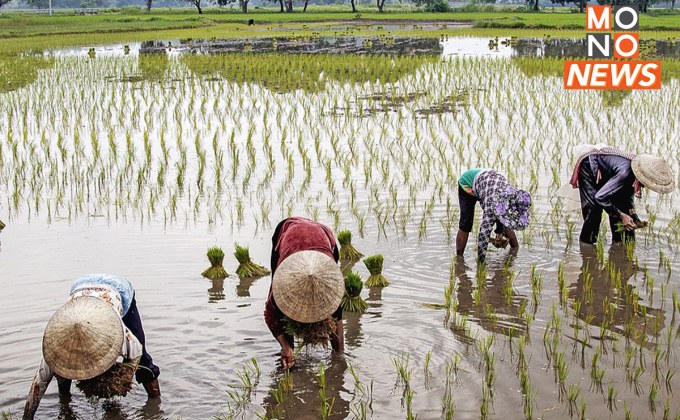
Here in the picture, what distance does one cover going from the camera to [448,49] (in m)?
22.0

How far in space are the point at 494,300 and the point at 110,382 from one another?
8.14 ft

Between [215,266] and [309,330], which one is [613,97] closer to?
[215,266]

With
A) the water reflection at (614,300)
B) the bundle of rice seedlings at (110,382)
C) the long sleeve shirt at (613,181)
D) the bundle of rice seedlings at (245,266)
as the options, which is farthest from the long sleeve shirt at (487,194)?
the bundle of rice seedlings at (110,382)

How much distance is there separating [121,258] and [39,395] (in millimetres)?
2559

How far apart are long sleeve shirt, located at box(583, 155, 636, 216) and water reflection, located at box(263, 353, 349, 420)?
226 cm

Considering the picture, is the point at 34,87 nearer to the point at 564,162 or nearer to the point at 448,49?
the point at 564,162

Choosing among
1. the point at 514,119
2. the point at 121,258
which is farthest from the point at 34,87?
the point at 121,258

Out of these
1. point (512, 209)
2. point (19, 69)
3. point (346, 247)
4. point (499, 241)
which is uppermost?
point (19, 69)

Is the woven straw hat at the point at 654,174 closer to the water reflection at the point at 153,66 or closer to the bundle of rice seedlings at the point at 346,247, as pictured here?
the bundle of rice seedlings at the point at 346,247

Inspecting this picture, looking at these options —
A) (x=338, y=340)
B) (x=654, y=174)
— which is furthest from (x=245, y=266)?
(x=654, y=174)

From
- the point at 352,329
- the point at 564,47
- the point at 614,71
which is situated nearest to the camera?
the point at 352,329

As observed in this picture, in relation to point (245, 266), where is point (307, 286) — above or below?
above

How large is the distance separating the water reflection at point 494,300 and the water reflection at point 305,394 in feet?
3.14

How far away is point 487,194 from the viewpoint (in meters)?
4.94
